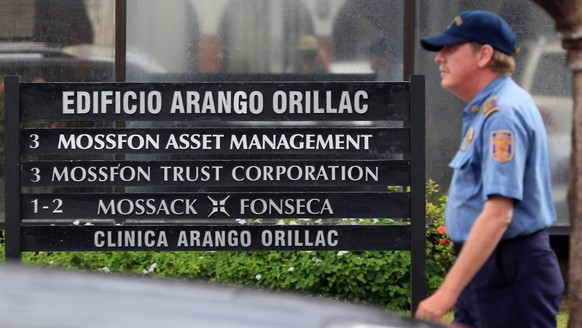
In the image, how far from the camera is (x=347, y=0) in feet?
27.9

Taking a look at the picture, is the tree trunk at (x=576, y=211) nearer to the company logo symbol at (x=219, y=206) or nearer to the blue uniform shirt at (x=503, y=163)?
the blue uniform shirt at (x=503, y=163)

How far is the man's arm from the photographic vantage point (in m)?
4.09

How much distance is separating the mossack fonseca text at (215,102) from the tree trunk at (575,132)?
139 centimetres

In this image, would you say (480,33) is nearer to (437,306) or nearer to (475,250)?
(475,250)

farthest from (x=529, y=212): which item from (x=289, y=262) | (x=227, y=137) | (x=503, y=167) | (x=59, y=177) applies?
(x=289, y=262)

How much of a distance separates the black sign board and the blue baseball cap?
200cm

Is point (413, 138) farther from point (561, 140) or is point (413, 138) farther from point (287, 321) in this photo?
point (287, 321)

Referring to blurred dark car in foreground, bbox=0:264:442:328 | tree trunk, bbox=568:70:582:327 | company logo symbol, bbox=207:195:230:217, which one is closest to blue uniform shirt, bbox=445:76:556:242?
tree trunk, bbox=568:70:582:327

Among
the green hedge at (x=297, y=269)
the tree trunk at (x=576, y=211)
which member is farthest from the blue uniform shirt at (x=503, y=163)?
the green hedge at (x=297, y=269)

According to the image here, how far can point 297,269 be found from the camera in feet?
26.0

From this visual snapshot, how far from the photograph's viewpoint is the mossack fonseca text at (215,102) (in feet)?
21.0

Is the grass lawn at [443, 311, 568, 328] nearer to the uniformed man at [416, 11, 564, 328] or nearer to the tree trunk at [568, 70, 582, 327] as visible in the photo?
the tree trunk at [568, 70, 582, 327]

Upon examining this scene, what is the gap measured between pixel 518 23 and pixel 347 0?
4.13ft

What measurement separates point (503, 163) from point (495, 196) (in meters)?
0.12
